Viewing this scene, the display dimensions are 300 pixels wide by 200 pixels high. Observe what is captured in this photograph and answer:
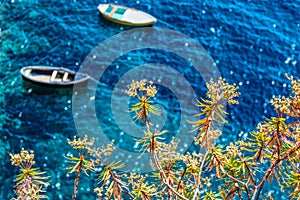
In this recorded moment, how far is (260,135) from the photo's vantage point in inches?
332

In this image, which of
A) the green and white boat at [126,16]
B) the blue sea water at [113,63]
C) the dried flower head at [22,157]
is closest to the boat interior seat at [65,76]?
the blue sea water at [113,63]

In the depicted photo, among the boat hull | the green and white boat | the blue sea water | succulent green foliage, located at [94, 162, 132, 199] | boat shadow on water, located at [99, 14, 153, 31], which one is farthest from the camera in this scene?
boat shadow on water, located at [99, 14, 153, 31]

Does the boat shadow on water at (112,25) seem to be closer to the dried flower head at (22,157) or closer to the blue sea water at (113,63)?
the blue sea water at (113,63)

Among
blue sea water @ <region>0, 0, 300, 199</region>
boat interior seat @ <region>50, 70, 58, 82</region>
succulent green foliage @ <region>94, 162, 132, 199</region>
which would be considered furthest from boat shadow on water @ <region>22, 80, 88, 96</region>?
succulent green foliage @ <region>94, 162, 132, 199</region>

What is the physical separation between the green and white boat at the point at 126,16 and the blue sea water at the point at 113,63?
50 centimetres

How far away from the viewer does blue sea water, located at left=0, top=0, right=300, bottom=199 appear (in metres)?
24.2

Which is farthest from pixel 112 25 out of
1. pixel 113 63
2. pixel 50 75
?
pixel 50 75

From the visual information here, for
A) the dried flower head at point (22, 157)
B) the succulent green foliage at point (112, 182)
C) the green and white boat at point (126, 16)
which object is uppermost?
the dried flower head at point (22, 157)

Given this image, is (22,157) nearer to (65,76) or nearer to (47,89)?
(47,89)

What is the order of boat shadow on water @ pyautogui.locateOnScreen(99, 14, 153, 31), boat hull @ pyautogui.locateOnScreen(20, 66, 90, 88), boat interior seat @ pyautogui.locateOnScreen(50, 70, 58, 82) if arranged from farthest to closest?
boat shadow on water @ pyautogui.locateOnScreen(99, 14, 153, 31), boat interior seat @ pyautogui.locateOnScreen(50, 70, 58, 82), boat hull @ pyautogui.locateOnScreen(20, 66, 90, 88)

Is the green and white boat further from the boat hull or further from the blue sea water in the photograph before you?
the boat hull

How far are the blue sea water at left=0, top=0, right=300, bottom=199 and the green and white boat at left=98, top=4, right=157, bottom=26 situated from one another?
0.50 m

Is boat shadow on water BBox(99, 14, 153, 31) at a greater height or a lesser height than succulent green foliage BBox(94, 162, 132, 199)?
lesser

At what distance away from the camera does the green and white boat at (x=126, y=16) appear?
31.3 metres
